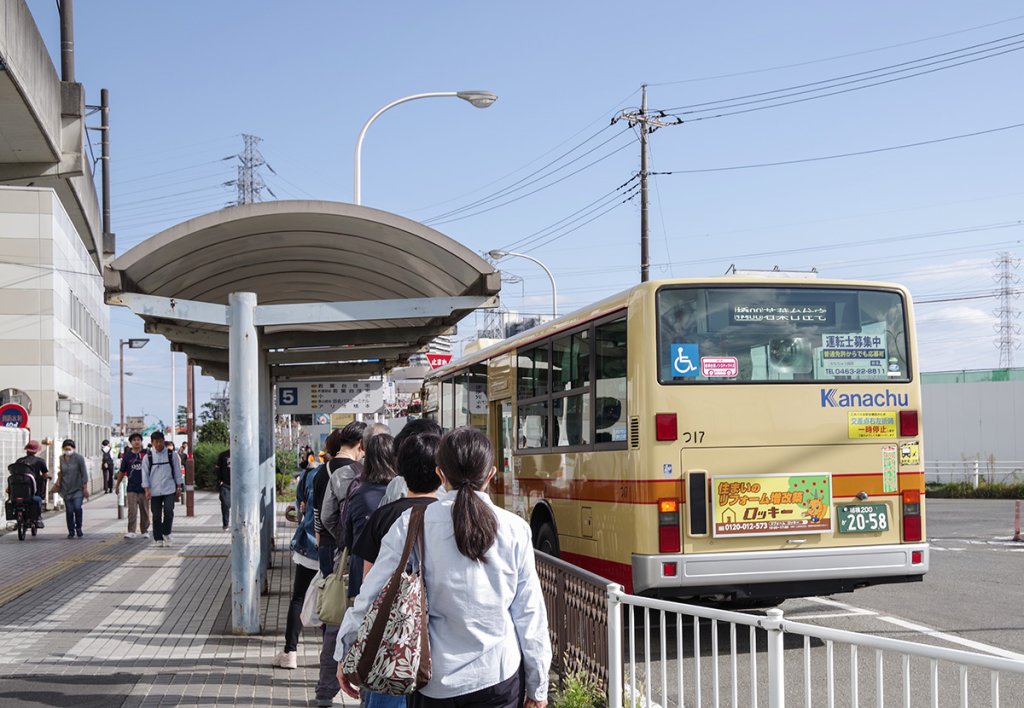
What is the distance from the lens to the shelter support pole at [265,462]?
1332cm

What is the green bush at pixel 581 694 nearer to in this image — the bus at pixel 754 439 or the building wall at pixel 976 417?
the bus at pixel 754 439

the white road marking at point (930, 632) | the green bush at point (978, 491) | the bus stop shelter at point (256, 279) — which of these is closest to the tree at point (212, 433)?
the green bush at point (978, 491)

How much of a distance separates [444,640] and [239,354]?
258 inches

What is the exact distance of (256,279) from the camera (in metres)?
13.1

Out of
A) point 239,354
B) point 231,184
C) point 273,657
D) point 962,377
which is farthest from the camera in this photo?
point 231,184

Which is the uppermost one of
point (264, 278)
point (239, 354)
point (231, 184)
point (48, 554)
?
point (231, 184)

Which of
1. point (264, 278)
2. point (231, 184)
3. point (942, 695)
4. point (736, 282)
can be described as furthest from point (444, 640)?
point (231, 184)

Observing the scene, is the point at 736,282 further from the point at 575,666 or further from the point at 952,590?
the point at 952,590

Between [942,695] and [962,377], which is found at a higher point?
[962,377]

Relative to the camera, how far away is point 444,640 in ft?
12.5

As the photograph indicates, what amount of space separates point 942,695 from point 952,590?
5787 millimetres

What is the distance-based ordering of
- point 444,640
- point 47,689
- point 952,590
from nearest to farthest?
point 444,640 → point 47,689 → point 952,590

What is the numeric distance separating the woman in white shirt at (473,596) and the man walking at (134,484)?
17.3 meters

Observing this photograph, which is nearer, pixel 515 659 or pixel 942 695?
pixel 515 659
